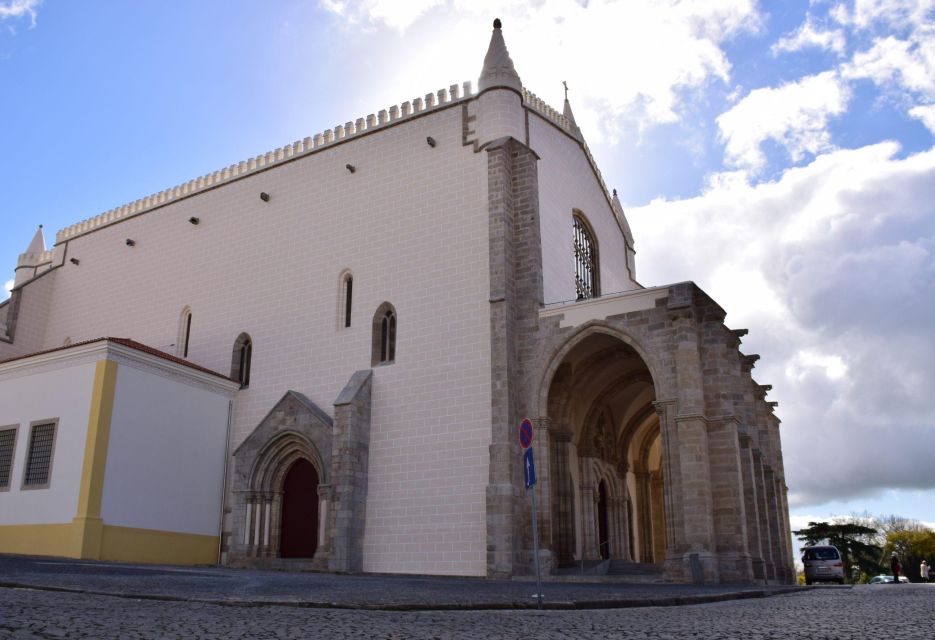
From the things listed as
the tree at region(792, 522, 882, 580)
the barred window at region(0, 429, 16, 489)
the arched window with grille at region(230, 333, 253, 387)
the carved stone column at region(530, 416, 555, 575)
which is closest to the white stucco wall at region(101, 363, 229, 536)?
A: the arched window with grille at region(230, 333, 253, 387)

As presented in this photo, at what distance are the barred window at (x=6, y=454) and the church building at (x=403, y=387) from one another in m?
0.12

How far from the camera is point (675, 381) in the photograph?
17297 mm

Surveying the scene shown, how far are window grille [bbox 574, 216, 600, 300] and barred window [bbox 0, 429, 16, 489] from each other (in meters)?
15.8

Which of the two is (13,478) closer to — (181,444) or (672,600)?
(181,444)

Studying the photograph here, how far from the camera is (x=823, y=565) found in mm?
26156

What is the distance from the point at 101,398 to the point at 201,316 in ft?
18.5

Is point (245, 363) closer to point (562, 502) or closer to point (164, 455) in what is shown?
point (164, 455)

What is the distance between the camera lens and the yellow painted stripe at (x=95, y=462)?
1822 cm

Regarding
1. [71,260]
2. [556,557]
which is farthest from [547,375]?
[71,260]

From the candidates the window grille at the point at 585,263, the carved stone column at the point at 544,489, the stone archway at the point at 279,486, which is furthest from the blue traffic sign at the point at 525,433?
the window grille at the point at 585,263

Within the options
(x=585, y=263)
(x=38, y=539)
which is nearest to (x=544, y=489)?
(x=585, y=263)

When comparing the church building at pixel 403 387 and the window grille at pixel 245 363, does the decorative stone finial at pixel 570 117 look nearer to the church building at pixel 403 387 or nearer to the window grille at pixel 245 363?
the church building at pixel 403 387

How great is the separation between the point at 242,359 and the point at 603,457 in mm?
10913

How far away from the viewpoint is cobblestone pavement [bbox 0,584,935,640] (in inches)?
214
